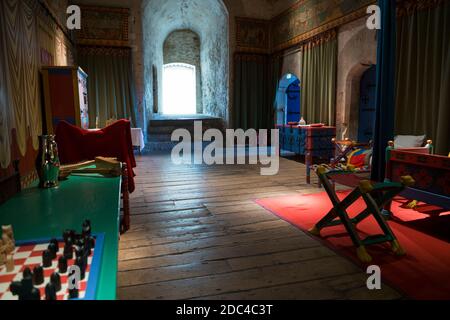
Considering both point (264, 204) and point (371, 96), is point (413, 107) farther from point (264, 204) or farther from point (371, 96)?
point (264, 204)

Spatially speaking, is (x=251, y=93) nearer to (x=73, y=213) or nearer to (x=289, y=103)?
(x=289, y=103)

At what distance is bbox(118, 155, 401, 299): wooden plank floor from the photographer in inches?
85.4

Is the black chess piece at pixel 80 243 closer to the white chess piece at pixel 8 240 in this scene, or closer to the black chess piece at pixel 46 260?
the black chess piece at pixel 46 260

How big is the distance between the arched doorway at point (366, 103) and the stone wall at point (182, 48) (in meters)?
8.47

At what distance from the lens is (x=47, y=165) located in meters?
2.16

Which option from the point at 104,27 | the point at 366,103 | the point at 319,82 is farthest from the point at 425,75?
the point at 104,27

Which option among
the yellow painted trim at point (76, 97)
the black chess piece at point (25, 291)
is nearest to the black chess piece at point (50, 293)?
the black chess piece at point (25, 291)

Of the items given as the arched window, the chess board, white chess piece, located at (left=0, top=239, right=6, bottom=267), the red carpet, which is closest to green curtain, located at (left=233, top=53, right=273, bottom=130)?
the arched window

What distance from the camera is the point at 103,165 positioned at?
8.38ft

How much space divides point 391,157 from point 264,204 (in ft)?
4.96

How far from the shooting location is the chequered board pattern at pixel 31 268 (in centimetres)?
92

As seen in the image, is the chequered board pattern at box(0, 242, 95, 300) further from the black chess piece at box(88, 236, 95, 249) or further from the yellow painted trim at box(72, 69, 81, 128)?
the yellow painted trim at box(72, 69, 81, 128)

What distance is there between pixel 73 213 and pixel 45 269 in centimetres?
56
